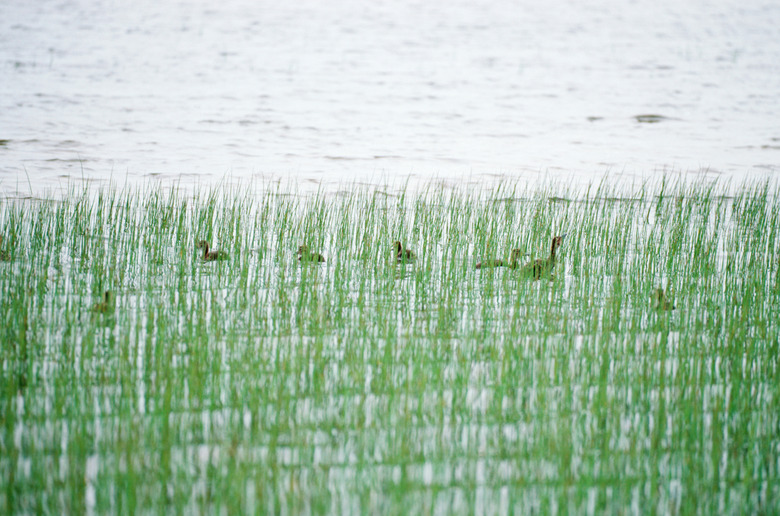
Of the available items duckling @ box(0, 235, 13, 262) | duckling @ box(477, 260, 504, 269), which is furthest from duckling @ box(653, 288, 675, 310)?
duckling @ box(0, 235, 13, 262)

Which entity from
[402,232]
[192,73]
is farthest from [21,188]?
[192,73]

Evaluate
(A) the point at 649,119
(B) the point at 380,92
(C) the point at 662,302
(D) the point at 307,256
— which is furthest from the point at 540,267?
(B) the point at 380,92

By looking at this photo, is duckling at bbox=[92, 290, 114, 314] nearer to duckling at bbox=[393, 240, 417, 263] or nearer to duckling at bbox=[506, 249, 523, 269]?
duckling at bbox=[393, 240, 417, 263]

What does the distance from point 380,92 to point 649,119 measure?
5480 mm

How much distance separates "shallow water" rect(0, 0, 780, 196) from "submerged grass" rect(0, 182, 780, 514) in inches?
147

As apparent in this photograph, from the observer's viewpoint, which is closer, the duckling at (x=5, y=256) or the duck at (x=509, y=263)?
the duckling at (x=5, y=256)

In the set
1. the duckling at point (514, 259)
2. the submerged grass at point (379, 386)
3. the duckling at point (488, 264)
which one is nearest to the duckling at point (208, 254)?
the submerged grass at point (379, 386)

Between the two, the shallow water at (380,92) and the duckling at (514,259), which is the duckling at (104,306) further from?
the shallow water at (380,92)

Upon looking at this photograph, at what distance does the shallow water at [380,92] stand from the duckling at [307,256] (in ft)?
9.32

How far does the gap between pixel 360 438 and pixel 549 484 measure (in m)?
0.71

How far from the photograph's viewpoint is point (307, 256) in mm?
5223

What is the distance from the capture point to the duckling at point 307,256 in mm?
5099

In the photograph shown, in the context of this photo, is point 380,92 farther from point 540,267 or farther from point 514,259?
point 540,267

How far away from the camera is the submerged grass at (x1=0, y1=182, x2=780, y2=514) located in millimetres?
2660
